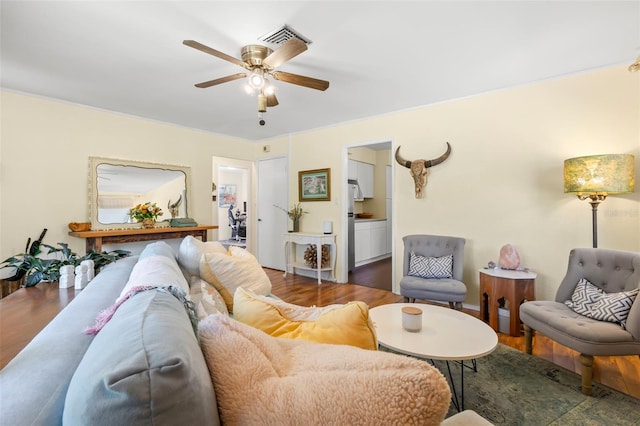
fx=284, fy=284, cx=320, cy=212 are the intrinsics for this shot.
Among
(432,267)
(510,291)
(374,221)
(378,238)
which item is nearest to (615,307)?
(510,291)

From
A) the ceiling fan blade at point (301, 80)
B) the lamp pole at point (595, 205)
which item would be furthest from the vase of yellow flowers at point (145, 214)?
the lamp pole at point (595, 205)

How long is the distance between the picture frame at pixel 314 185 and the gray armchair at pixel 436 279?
1.64 metres

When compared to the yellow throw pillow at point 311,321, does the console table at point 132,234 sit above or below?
above

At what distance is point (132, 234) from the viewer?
3758mm

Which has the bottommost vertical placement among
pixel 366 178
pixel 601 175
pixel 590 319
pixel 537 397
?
pixel 537 397

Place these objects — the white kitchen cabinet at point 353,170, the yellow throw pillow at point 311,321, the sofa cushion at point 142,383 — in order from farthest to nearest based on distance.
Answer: the white kitchen cabinet at point 353,170, the yellow throw pillow at point 311,321, the sofa cushion at point 142,383

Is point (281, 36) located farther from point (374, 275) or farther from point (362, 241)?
point (362, 241)

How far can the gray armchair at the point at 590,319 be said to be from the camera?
1.72 m

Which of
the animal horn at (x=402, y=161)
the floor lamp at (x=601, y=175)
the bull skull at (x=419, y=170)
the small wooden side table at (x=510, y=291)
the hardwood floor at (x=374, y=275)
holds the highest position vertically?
the animal horn at (x=402, y=161)

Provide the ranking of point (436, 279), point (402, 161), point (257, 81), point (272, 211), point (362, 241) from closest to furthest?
point (257, 81)
point (436, 279)
point (402, 161)
point (272, 211)
point (362, 241)

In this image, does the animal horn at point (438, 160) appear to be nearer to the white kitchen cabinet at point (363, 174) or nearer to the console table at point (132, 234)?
the white kitchen cabinet at point (363, 174)

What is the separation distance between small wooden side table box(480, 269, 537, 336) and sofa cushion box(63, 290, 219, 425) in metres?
2.80

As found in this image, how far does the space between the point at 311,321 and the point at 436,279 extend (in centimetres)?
236

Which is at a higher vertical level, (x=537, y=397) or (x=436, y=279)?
(x=436, y=279)
